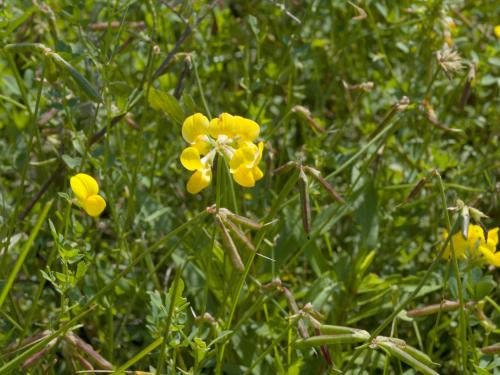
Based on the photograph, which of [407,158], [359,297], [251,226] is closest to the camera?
[251,226]

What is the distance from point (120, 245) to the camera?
82.0 inches

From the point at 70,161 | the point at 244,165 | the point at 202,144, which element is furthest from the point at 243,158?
the point at 70,161

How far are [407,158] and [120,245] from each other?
1.19 metres

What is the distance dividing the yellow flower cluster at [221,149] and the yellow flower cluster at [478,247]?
688 mm

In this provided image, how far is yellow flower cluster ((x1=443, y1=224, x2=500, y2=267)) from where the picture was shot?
209 centimetres

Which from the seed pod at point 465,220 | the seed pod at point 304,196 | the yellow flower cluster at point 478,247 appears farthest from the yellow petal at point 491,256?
the seed pod at point 304,196

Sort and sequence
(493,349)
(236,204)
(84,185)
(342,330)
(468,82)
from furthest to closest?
(468,82), (236,204), (493,349), (84,185), (342,330)

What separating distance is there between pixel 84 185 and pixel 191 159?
9.7 inches

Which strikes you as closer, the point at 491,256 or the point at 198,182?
the point at 198,182

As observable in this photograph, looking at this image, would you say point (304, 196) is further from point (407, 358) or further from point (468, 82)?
point (468, 82)

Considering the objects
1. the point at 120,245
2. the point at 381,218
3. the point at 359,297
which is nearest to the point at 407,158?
the point at 381,218

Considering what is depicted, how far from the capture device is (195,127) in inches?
66.4

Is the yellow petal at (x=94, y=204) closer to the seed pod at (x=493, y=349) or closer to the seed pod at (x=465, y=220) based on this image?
the seed pod at (x=465, y=220)

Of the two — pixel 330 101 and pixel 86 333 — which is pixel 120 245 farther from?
pixel 330 101
